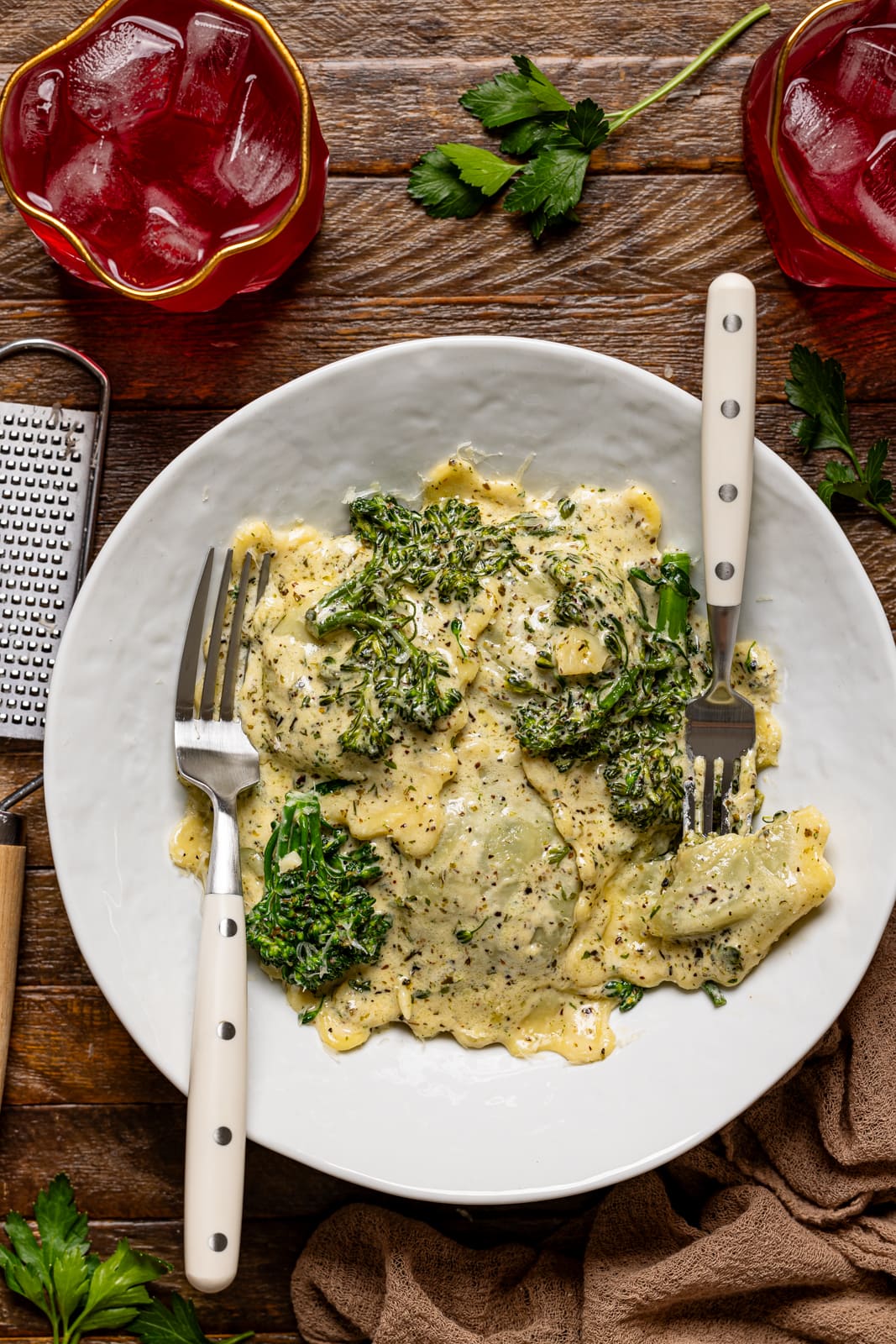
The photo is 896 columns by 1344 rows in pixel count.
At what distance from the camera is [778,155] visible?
2.73 meters

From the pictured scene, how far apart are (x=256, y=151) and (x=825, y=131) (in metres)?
1.45

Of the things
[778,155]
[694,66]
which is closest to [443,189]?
[694,66]

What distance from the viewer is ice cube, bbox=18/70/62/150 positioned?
2660mm

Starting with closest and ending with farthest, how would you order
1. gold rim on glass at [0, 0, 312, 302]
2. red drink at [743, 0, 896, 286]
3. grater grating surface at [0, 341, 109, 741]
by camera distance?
gold rim on glass at [0, 0, 312, 302] → red drink at [743, 0, 896, 286] → grater grating surface at [0, 341, 109, 741]

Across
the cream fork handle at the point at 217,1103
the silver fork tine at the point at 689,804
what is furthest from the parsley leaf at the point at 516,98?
the cream fork handle at the point at 217,1103

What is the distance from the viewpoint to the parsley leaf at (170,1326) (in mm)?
2973

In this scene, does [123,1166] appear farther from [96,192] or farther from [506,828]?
[96,192]

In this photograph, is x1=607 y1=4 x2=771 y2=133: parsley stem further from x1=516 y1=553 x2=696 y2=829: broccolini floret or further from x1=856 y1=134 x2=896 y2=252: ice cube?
x1=516 y1=553 x2=696 y2=829: broccolini floret

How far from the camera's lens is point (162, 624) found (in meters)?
2.77

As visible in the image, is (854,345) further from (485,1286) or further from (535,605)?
(485,1286)

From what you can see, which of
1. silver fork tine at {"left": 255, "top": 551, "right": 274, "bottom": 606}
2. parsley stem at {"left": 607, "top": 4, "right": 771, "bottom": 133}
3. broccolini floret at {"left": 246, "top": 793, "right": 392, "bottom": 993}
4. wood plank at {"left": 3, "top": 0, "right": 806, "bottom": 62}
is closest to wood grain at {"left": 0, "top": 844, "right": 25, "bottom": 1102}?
broccolini floret at {"left": 246, "top": 793, "right": 392, "bottom": 993}

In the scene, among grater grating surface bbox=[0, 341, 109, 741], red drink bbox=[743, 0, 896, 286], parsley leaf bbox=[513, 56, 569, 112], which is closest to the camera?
red drink bbox=[743, 0, 896, 286]

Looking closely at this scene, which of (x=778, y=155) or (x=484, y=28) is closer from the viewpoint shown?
(x=778, y=155)

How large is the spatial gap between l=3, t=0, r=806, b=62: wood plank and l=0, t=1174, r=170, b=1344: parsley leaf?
318 cm
